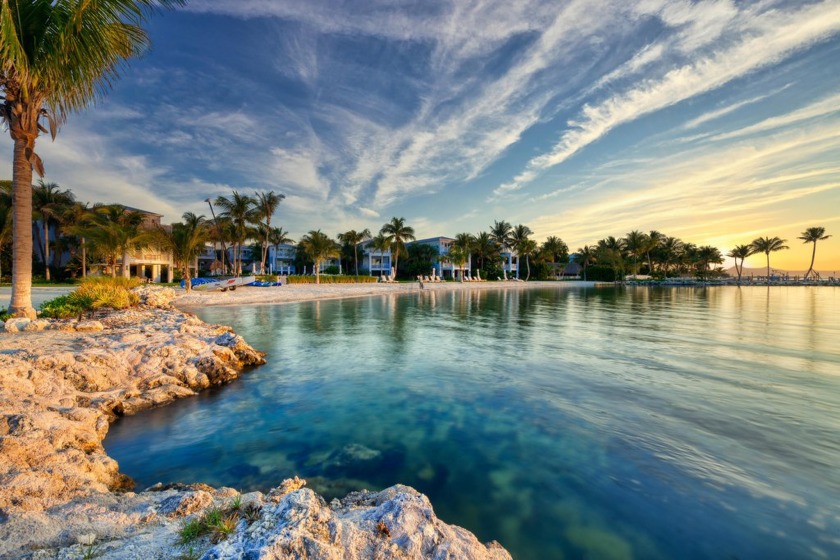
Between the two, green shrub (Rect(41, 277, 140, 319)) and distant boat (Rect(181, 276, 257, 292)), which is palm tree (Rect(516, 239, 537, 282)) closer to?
distant boat (Rect(181, 276, 257, 292))

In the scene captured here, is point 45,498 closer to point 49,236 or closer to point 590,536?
point 590,536

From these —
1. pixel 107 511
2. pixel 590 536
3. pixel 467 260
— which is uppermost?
pixel 467 260

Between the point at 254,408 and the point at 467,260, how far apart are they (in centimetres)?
7655

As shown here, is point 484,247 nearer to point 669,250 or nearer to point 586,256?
point 586,256

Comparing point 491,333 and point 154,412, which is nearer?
point 154,412

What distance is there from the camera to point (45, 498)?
136 inches

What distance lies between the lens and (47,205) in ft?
126

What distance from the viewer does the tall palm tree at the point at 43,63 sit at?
27.6ft

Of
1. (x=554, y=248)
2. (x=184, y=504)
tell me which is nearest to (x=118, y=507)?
(x=184, y=504)

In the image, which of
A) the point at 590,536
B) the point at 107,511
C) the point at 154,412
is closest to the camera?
the point at 107,511

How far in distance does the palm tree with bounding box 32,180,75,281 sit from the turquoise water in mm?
43497

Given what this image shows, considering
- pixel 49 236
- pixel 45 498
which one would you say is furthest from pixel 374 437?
pixel 49 236

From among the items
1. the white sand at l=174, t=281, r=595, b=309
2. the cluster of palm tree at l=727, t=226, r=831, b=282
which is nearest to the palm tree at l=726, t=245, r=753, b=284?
the cluster of palm tree at l=727, t=226, r=831, b=282

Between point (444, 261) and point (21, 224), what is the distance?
71414 mm
